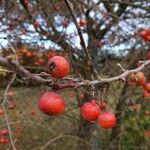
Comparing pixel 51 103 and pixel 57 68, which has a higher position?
pixel 57 68

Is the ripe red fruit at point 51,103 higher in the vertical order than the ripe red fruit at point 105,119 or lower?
higher

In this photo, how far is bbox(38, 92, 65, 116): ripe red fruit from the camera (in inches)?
60.1

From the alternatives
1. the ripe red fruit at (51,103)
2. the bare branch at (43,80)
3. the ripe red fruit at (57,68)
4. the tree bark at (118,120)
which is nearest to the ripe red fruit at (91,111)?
the bare branch at (43,80)

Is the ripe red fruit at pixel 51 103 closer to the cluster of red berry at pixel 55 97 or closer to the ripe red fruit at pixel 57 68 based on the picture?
the cluster of red berry at pixel 55 97

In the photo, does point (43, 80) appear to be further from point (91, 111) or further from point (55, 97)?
point (91, 111)

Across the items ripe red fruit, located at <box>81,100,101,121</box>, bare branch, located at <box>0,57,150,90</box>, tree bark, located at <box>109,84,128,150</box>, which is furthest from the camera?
tree bark, located at <box>109,84,128,150</box>

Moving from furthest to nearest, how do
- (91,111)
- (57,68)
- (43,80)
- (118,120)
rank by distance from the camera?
(118,120)
(91,111)
(57,68)
(43,80)

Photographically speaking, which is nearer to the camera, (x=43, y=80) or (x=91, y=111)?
(x=43, y=80)

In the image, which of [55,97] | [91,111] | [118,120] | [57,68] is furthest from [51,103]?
[118,120]

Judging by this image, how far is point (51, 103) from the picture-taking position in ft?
4.99

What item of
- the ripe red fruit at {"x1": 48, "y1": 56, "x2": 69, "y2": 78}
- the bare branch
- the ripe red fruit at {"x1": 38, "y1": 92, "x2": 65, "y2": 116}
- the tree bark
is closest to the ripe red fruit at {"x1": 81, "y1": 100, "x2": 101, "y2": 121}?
the bare branch

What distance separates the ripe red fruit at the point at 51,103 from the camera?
60.1 inches

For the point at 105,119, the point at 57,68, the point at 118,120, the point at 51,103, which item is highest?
the point at 57,68

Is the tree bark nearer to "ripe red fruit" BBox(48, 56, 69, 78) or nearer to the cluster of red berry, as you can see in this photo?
the cluster of red berry
